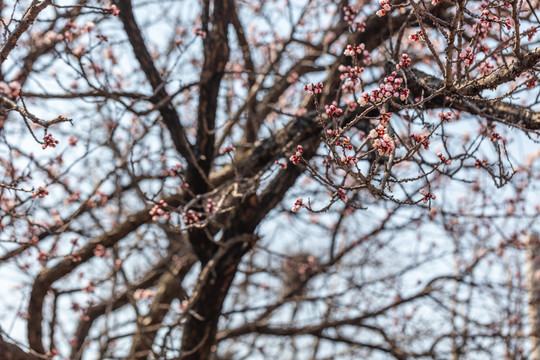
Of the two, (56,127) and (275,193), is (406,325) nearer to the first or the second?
(275,193)

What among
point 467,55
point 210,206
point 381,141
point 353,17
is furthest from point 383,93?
point 353,17

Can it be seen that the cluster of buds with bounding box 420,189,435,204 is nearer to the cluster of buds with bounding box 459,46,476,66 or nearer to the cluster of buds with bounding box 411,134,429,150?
the cluster of buds with bounding box 411,134,429,150

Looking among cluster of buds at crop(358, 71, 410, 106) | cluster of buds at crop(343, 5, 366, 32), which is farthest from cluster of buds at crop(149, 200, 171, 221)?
cluster of buds at crop(343, 5, 366, 32)

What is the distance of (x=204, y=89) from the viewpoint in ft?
16.5

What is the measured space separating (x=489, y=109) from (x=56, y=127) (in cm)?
592

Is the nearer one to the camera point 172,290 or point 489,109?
point 489,109

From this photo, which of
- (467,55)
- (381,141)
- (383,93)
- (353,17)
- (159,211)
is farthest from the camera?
(353,17)

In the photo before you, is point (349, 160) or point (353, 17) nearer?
point (349, 160)

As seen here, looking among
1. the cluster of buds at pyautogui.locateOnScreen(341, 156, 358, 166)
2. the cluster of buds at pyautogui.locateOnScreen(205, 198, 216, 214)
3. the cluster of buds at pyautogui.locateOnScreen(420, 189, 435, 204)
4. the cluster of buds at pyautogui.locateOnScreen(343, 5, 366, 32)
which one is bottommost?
the cluster of buds at pyautogui.locateOnScreen(341, 156, 358, 166)

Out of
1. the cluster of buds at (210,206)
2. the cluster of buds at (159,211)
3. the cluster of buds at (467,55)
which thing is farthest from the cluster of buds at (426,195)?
the cluster of buds at (159,211)

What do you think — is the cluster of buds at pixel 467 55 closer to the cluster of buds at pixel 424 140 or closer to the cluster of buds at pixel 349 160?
the cluster of buds at pixel 424 140

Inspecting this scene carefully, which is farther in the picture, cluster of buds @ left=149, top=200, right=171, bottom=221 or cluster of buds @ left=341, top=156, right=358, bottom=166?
cluster of buds @ left=149, top=200, right=171, bottom=221

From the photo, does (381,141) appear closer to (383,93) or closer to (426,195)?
(383,93)

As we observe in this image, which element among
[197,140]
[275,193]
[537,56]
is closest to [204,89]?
[197,140]
